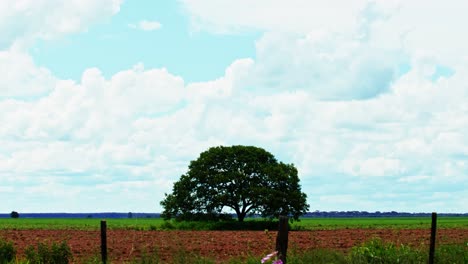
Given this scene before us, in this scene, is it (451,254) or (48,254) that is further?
(451,254)

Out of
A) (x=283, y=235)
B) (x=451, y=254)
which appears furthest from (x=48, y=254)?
(x=451, y=254)

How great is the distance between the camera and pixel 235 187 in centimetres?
5544

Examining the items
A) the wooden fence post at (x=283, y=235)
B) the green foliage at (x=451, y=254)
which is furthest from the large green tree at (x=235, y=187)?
the wooden fence post at (x=283, y=235)

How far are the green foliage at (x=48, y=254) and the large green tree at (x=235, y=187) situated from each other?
37048 millimetres

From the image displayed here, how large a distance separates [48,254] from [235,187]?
38507 mm

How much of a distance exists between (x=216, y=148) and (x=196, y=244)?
2482 centimetres

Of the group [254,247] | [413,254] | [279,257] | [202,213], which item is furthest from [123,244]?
[202,213]

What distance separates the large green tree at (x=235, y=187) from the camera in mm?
54938

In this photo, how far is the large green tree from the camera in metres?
54.9

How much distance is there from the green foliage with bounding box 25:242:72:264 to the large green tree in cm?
3705

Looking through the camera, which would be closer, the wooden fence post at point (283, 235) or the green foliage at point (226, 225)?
the wooden fence post at point (283, 235)

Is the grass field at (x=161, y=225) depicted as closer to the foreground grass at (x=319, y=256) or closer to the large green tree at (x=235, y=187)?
the large green tree at (x=235, y=187)

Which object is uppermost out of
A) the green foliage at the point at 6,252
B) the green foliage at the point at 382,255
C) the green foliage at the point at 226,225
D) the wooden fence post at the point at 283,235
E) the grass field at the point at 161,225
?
the wooden fence post at the point at 283,235

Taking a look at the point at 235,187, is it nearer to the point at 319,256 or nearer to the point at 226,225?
the point at 226,225
